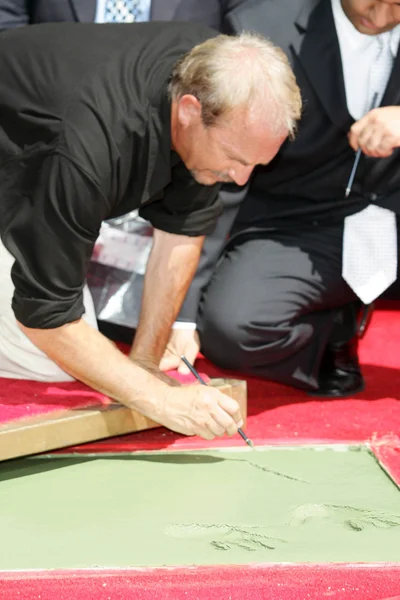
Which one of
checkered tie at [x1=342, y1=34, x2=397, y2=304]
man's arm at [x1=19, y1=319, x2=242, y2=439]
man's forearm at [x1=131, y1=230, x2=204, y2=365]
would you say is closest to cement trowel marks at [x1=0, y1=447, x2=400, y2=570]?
man's arm at [x1=19, y1=319, x2=242, y2=439]

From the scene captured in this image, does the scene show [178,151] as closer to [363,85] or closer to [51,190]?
[51,190]

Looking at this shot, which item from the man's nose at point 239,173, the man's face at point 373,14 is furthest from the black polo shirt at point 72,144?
the man's face at point 373,14

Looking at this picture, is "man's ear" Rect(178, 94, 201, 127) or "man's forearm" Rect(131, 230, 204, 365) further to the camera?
"man's forearm" Rect(131, 230, 204, 365)

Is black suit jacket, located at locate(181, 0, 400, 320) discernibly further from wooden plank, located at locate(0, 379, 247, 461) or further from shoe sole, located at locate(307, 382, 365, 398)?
wooden plank, located at locate(0, 379, 247, 461)

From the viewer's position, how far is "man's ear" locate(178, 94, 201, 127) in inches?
73.9

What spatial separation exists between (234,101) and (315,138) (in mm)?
822

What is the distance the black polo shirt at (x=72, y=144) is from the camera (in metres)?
1.86

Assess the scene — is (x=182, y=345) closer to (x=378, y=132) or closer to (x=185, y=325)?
(x=185, y=325)

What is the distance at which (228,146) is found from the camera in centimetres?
190

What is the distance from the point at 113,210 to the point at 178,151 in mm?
186

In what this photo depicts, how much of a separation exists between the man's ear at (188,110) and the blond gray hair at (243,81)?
13 millimetres
